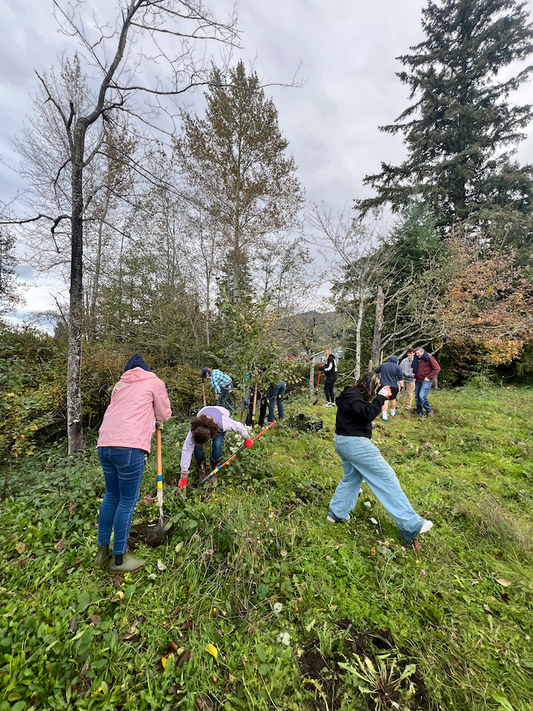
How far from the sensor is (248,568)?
2.49m

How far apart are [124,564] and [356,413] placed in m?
2.58

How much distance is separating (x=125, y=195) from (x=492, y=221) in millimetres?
15860

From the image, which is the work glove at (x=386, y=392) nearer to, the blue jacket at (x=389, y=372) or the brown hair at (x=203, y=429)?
the brown hair at (x=203, y=429)

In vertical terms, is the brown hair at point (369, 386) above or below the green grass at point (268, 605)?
above

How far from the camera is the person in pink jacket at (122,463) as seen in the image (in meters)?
2.38

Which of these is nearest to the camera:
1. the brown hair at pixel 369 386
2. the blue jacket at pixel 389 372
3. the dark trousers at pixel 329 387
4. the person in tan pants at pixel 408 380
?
the brown hair at pixel 369 386

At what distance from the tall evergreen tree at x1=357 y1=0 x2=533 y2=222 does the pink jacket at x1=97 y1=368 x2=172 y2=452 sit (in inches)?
655

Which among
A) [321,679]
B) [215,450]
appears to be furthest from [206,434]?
[321,679]

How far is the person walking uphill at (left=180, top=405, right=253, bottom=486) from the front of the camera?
3576mm

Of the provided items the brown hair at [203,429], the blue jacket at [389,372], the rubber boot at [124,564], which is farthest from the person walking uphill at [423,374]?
the rubber boot at [124,564]

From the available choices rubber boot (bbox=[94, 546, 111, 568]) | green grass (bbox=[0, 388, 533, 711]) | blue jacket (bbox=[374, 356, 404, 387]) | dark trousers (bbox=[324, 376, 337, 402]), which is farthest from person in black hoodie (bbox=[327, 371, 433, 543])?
dark trousers (bbox=[324, 376, 337, 402])

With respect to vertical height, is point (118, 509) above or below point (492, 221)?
below

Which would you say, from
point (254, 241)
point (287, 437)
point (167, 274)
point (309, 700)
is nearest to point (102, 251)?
point (167, 274)

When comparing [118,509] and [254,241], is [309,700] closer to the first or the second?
[118,509]
